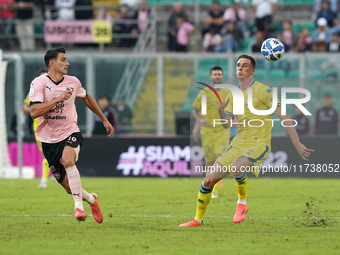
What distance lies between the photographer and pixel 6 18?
21469 millimetres

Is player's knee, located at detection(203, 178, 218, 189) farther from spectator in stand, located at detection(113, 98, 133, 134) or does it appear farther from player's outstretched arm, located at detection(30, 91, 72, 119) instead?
spectator in stand, located at detection(113, 98, 133, 134)

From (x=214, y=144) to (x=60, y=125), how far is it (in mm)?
4986

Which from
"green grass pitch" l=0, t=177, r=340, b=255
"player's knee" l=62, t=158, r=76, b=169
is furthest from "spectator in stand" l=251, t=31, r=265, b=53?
"player's knee" l=62, t=158, r=76, b=169

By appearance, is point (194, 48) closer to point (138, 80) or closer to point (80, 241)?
point (138, 80)

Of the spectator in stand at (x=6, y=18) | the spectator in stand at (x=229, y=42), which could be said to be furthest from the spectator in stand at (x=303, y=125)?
the spectator in stand at (x=6, y=18)

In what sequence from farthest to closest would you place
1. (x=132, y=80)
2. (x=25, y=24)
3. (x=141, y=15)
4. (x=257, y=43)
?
1. (x=25, y=24)
2. (x=141, y=15)
3. (x=257, y=43)
4. (x=132, y=80)

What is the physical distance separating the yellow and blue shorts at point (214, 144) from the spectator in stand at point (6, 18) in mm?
10684

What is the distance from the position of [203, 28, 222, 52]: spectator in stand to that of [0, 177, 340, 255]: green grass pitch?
7.05 metres

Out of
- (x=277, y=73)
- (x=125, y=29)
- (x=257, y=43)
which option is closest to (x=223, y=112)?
(x=277, y=73)

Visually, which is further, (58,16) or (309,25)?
(309,25)

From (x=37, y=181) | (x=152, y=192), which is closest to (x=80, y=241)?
(x=152, y=192)

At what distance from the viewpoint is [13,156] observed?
56.8 feet

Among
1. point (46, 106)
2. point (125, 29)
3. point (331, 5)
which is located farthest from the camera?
point (331, 5)

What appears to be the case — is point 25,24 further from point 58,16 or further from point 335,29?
point 335,29
